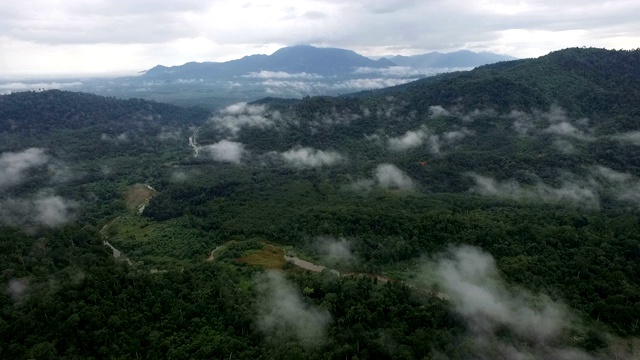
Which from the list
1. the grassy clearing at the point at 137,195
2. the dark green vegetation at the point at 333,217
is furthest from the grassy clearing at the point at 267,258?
the grassy clearing at the point at 137,195

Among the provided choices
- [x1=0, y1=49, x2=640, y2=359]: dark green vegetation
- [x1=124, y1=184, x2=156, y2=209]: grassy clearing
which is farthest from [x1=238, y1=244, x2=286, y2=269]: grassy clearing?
[x1=124, y1=184, x2=156, y2=209]: grassy clearing

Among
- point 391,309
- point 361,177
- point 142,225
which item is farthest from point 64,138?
point 391,309

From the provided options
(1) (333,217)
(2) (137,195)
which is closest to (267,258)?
(1) (333,217)

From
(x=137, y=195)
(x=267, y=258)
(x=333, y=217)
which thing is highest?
(x=333, y=217)

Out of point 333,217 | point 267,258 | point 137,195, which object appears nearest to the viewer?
point 267,258

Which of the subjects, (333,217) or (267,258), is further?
(333,217)

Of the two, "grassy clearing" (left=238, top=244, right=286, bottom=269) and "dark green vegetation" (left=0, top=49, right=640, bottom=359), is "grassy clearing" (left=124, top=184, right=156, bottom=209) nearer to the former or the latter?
"dark green vegetation" (left=0, top=49, right=640, bottom=359)

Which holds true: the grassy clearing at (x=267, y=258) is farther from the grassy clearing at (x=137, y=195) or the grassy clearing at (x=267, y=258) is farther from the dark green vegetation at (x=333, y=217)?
the grassy clearing at (x=137, y=195)

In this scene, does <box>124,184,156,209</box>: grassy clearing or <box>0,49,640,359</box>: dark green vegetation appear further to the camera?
<box>124,184,156,209</box>: grassy clearing

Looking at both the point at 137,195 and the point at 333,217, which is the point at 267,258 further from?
the point at 137,195
